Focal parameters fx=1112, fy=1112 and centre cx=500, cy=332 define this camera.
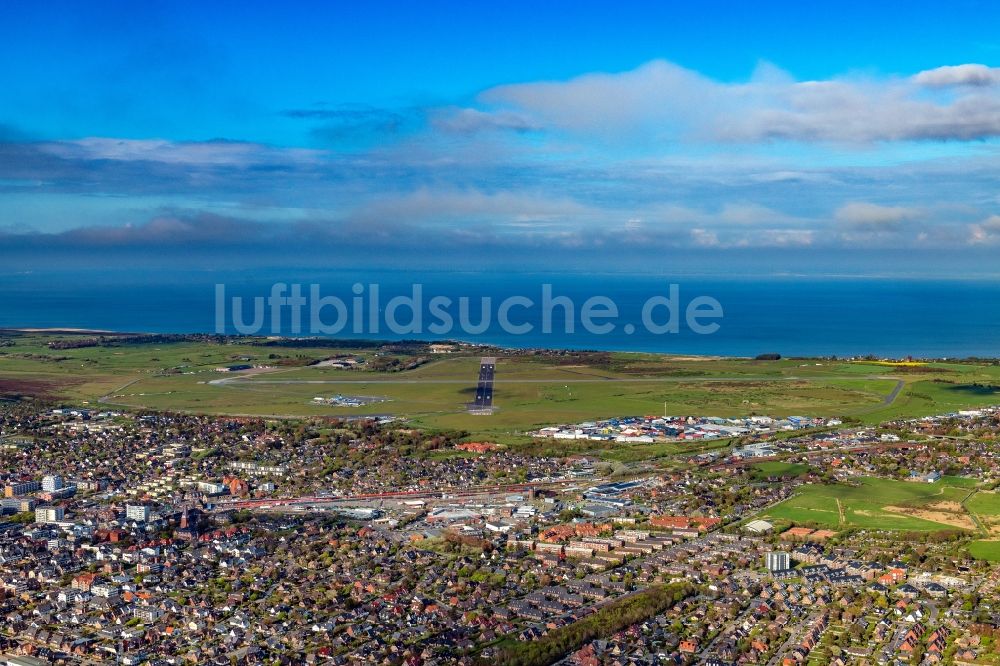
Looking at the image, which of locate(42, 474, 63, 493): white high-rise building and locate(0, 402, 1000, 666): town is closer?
locate(0, 402, 1000, 666): town

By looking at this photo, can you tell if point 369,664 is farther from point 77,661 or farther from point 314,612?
point 77,661

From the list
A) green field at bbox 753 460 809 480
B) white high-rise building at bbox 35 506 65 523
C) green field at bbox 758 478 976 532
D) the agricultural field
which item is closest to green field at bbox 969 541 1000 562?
the agricultural field

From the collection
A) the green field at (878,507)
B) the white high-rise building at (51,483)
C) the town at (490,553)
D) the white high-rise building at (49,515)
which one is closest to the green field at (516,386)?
the town at (490,553)

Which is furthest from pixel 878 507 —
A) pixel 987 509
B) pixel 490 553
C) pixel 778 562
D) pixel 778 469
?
pixel 490 553

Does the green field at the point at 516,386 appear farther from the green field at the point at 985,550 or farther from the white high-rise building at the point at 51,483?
the white high-rise building at the point at 51,483

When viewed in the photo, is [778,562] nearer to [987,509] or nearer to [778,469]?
[987,509]

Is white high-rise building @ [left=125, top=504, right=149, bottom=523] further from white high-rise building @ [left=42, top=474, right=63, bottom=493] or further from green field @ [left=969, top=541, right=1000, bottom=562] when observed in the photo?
green field @ [left=969, top=541, right=1000, bottom=562]

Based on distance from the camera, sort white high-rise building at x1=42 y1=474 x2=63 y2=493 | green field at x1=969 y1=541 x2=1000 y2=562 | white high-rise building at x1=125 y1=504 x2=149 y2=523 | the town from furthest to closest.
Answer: white high-rise building at x1=42 y1=474 x2=63 y2=493 → white high-rise building at x1=125 y1=504 x2=149 y2=523 → green field at x1=969 y1=541 x2=1000 y2=562 → the town
